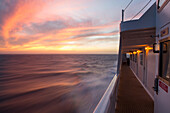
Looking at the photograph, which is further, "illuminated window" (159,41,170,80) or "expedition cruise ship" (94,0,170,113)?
"illuminated window" (159,41,170,80)

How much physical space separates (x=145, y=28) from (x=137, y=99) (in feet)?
10.1

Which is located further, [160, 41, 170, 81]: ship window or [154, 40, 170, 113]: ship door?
[160, 41, 170, 81]: ship window

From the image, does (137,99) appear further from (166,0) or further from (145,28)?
(166,0)

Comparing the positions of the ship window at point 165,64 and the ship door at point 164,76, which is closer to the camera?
the ship door at point 164,76

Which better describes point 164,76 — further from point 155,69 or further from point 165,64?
→ point 155,69

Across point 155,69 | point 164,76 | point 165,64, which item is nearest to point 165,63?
point 165,64

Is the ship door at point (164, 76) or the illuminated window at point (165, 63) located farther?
the illuminated window at point (165, 63)

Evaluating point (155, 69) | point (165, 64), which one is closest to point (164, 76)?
point (165, 64)

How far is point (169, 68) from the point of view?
198 cm

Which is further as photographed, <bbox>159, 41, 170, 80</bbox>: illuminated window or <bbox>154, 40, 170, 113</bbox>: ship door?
<bbox>159, 41, 170, 80</bbox>: illuminated window

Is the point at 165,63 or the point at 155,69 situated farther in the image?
the point at 155,69

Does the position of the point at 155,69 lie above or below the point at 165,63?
below

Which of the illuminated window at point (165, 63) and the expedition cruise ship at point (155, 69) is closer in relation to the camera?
the expedition cruise ship at point (155, 69)

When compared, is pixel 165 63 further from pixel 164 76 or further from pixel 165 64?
pixel 164 76
